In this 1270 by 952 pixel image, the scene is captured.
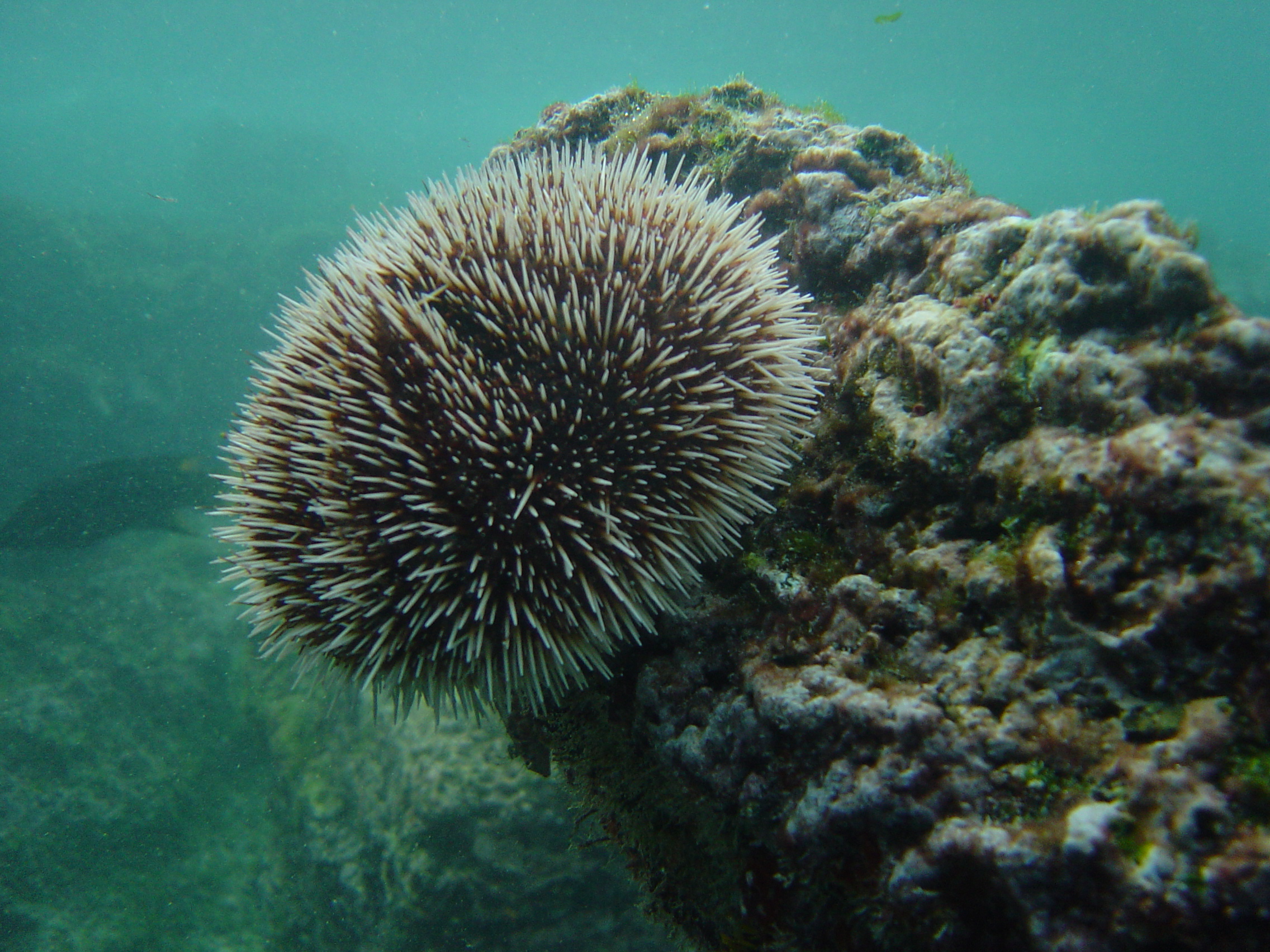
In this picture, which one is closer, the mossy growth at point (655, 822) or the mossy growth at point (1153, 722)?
the mossy growth at point (1153, 722)

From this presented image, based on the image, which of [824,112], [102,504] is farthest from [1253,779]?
[102,504]

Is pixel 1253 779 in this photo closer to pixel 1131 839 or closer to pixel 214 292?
pixel 1131 839

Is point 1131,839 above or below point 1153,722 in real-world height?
below

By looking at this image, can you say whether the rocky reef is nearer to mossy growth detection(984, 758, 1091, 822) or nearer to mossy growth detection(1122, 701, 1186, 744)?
mossy growth detection(984, 758, 1091, 822)

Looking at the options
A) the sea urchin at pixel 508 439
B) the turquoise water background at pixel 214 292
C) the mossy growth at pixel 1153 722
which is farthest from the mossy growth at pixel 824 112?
the mossy growth at pixel 1153 722

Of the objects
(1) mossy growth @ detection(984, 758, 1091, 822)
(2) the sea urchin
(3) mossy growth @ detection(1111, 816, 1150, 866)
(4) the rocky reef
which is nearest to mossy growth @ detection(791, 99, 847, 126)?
(2) the sea urchin

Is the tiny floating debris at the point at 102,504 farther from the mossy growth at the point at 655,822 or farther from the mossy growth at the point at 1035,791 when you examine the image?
the mossy growth at the point at 1035,791

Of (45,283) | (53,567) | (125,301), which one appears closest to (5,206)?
(45,283)

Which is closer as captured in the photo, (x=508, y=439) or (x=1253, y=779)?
(x=1253, y=779)
